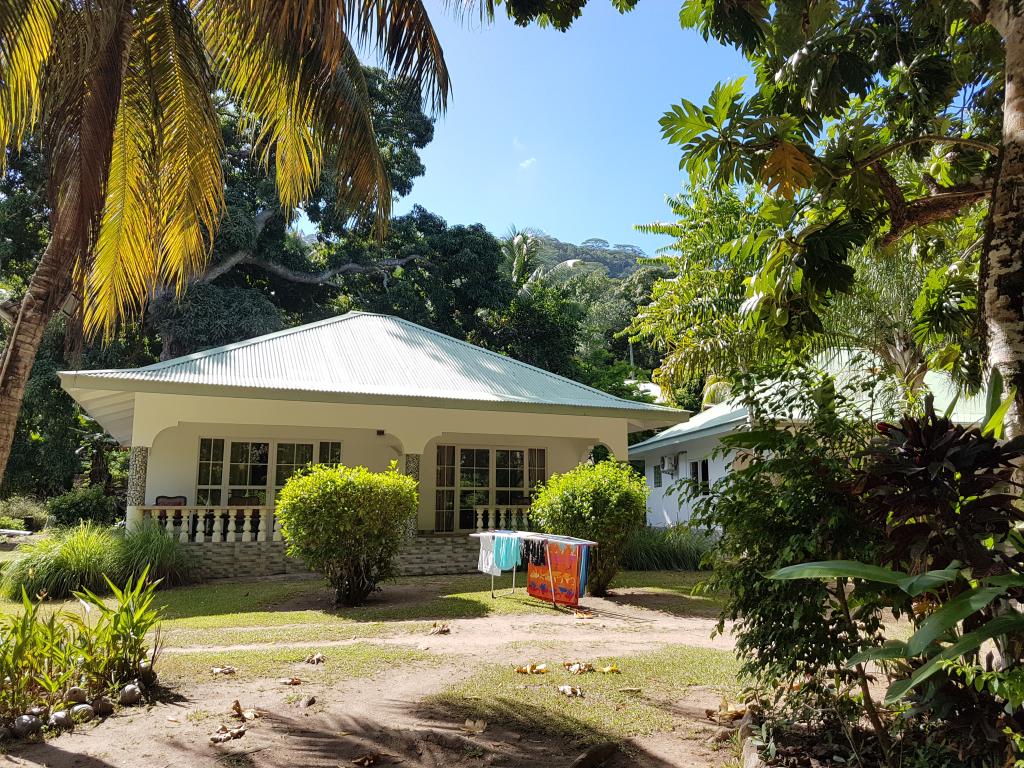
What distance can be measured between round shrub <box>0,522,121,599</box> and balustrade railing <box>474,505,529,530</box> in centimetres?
683

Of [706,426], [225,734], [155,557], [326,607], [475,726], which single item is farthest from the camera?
[706,426]

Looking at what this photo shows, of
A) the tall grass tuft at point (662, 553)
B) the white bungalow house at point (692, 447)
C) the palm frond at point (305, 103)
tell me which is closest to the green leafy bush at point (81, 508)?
the tall grass tuft at point (662, 553)

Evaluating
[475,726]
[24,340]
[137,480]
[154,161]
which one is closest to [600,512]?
[475,726]

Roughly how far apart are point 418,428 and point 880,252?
33.6 feet

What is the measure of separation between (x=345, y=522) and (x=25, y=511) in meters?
21.8

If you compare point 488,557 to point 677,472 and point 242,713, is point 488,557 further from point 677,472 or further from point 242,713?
point 677,472

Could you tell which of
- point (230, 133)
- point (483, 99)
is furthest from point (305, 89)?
point (230, 133)

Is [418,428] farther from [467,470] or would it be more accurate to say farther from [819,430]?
[819,430]

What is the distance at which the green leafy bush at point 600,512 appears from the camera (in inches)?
388

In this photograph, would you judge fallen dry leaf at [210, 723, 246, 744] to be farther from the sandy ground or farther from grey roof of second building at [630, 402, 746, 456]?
grey roof of second building at [630, 402, 746, 456]

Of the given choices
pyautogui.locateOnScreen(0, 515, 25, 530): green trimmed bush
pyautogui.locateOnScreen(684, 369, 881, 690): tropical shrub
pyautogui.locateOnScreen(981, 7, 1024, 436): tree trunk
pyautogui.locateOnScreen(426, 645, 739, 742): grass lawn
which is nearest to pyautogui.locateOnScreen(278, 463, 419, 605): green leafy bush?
pyautogui.locateOnScreen(426, 645, 739, 742): grass lawn

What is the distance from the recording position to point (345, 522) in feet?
29.2

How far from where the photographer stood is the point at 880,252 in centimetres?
498

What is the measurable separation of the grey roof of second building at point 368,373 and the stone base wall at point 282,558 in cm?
285
